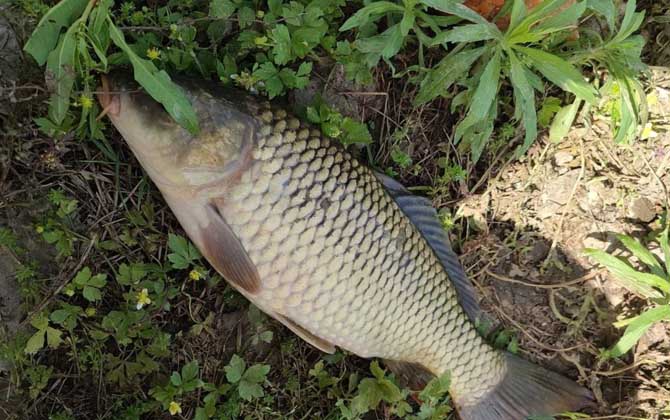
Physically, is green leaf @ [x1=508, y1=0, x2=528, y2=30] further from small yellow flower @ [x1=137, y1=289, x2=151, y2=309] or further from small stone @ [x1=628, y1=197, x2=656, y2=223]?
small yellow flower @ [x1=137, y1=289, x2=151, y2=309]

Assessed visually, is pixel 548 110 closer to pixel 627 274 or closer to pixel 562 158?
pixel 562 158

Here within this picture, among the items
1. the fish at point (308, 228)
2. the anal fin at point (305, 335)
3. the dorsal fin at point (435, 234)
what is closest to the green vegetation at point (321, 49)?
the fish at point (308, 228)

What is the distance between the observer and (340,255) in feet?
6.55

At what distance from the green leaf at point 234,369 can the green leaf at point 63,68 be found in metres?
0.99

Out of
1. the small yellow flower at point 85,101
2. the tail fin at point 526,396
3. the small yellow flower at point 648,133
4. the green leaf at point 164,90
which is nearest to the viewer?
the green leaf at point 164,90

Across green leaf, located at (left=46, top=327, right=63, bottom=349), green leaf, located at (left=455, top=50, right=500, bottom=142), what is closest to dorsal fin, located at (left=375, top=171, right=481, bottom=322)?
green leaf, located at (left=455, top=50, right=500, bottom=142)

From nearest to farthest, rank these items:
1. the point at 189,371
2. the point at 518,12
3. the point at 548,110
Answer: the point at 518,12, the point at 189,371, the point at 548,110

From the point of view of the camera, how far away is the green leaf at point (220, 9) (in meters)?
1.96

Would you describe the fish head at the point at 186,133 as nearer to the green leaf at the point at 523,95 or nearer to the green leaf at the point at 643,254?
the green leaf at the point at 523,95

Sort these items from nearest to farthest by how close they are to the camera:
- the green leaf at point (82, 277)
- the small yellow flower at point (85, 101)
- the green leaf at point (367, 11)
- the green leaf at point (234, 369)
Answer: the small yellow flower at point (85, 101)
the green leaf at point (367, 11)
the green leaf at point (82, 277)
the green leaf at point (234, 369)


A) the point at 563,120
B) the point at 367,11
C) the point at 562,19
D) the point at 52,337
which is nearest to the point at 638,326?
the point at 563,120

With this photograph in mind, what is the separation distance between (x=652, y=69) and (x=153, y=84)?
6.75 ft

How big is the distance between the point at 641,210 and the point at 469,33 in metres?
1.28

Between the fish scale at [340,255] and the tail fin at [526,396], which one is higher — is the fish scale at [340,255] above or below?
above
